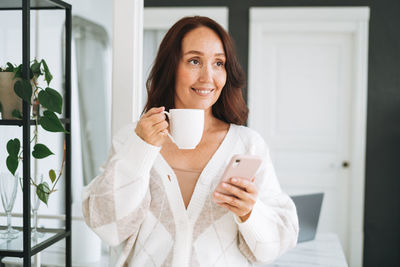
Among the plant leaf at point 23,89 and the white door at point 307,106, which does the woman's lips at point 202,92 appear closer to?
the plant leaf at point 23,89

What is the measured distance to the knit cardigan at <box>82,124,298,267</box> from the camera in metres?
1.25

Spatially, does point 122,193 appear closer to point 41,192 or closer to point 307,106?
point 41,192

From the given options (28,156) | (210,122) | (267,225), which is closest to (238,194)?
(267,225)

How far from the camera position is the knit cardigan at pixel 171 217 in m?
1.25

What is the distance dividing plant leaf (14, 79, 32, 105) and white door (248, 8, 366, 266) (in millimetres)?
3011

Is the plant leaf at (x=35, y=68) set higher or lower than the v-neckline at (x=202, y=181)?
higher

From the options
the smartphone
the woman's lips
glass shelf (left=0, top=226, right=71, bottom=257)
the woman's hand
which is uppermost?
the woman's lips

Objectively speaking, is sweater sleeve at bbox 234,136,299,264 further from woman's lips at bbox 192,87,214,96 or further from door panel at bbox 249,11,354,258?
door panel at bbox 249,11,354,258

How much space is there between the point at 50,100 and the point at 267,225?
2.68ft

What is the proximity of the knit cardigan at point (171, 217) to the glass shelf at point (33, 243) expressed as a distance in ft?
1.17

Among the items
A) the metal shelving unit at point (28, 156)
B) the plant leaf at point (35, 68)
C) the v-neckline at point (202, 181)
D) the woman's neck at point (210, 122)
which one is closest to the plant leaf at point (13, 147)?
the metal shelving unit at point (28, 156)

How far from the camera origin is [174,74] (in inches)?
55.9

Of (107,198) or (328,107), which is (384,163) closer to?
(328,107)

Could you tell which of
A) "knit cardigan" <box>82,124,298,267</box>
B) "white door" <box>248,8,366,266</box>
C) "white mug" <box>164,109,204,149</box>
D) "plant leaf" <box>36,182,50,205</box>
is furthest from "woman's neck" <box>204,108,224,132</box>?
"white door" <box>248,8,366,266</box>
